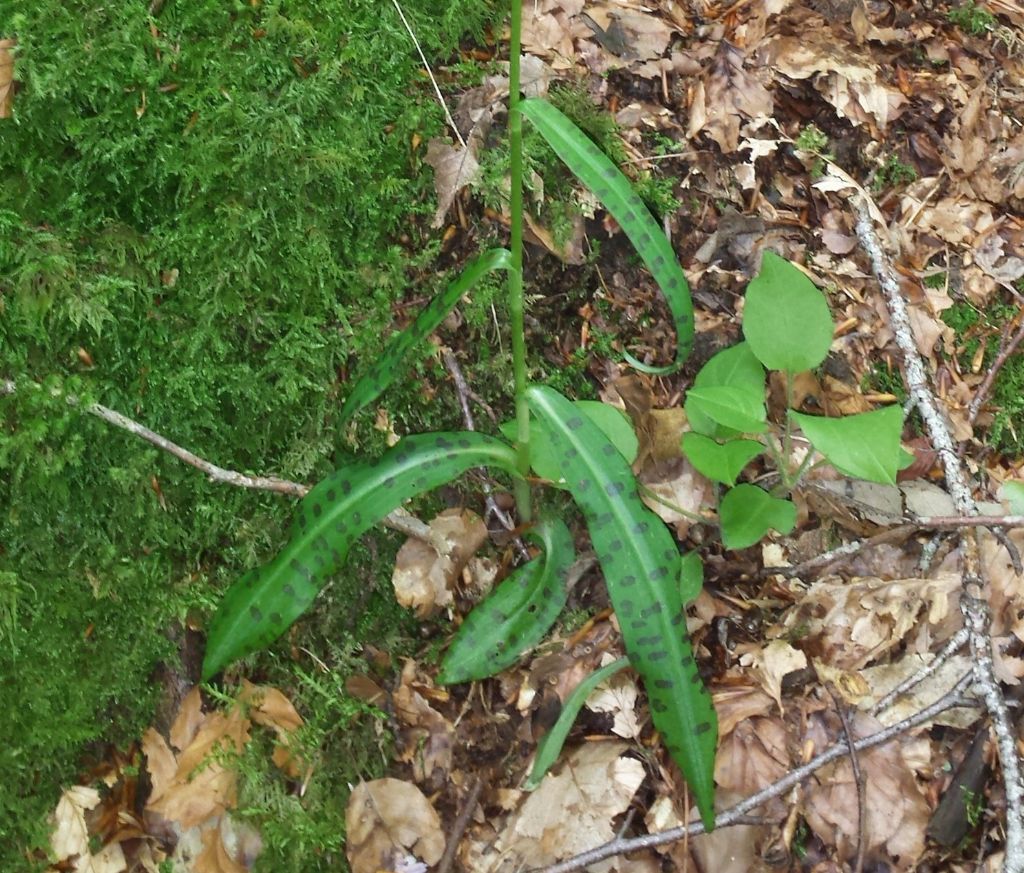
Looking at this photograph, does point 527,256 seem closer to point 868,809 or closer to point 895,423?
point 895,423

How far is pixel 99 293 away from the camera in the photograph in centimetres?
194

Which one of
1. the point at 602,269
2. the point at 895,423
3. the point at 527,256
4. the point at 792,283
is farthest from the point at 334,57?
the point at 895,423

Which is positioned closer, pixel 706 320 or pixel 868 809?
pixel 868 809

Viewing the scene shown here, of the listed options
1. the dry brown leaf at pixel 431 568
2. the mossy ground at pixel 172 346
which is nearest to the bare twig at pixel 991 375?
the dry brown leaf at pixel 431 568

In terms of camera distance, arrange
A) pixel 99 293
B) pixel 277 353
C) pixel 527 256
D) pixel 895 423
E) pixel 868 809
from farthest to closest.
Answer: pixel 527 256 < pixel 277 353 < pixel 99 293 < pixel 868 809 < pixel 895 423

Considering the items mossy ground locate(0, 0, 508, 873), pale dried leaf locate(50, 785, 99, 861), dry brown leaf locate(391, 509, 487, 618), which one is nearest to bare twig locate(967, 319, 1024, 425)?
dry brown leaf locate(391, 509, 487, 618)

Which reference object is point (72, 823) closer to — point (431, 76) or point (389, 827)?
point (389, 827)

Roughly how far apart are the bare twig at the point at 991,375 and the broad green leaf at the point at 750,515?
2.66 feet

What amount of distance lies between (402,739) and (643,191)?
170 cm

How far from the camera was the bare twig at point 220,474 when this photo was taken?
1926 mm

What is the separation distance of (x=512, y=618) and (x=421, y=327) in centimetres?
75

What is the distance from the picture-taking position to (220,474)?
1987mm

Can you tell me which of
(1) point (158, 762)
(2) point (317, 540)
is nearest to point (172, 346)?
(2) point (317, 540)

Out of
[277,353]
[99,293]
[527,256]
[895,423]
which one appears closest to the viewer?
[895,423]
